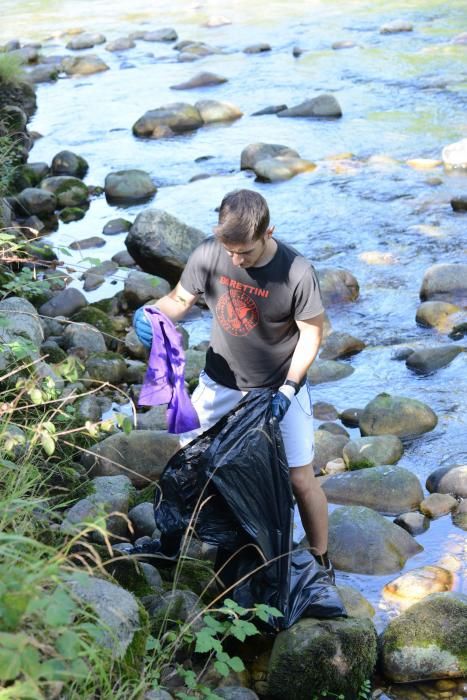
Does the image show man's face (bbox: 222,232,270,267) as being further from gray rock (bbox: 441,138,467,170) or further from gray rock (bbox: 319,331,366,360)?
gray rock (bbox: 441,138,467,170)

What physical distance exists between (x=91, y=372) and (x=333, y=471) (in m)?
1.91

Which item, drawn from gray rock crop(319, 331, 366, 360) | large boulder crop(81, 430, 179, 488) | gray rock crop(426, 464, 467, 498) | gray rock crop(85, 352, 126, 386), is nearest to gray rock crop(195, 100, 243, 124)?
gray rock crop(319, 331, 366, 360)

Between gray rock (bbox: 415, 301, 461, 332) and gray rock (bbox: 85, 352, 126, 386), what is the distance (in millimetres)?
2413

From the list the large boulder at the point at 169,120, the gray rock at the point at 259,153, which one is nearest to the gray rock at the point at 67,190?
the gray rock at the point at 259,153

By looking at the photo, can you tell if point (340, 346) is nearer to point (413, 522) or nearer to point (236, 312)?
point (413, 522)

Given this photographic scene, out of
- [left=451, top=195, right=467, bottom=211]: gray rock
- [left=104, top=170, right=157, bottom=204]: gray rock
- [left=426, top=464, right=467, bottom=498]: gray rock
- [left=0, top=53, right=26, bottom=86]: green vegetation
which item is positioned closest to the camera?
[left=426, top=464, right=467, bottom=498]: gray rock

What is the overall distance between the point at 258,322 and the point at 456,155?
784 centimetres

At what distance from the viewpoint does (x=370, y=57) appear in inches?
653

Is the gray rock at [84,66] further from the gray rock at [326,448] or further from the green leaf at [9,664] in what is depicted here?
the green leaf at [9,664]

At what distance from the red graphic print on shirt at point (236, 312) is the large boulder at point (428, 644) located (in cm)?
133

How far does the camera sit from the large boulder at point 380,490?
211 inches

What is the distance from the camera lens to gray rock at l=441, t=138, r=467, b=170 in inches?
441

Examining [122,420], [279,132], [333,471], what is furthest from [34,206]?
[122,420]

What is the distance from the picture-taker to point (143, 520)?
477cm
